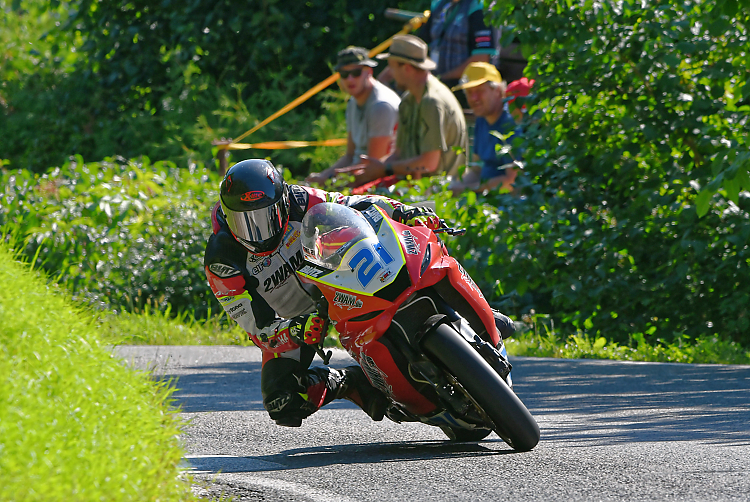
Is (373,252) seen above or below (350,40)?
above

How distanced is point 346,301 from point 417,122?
20.9 ft

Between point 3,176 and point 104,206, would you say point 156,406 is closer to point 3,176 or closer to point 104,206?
point 104,206

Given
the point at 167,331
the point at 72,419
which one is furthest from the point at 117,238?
the point at 72,419

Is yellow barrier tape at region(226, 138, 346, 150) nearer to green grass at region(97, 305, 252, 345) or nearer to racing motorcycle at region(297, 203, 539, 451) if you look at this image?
green grass at region(97, 305, 252, 345)

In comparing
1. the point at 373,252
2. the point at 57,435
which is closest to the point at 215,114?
the point at 373,252

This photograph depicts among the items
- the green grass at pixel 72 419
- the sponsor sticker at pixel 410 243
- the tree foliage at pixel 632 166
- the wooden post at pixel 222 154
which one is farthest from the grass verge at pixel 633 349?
the wooden post at pixel 222 154

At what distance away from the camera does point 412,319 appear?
447 centimetres

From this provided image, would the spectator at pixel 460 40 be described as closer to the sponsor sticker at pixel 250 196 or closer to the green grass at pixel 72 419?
the sponsor sticker at pixel 250 196

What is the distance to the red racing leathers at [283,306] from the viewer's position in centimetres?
492

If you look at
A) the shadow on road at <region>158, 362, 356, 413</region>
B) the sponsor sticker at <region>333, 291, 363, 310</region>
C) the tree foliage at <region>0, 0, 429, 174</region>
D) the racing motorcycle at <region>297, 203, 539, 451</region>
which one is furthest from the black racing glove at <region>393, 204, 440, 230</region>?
the tree foliage at <region>0, 0, 429, 174</region>

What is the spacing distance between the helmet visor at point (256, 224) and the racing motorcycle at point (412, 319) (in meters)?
0.29

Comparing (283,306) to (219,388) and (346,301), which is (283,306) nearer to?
(346,301)

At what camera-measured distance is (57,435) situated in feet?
9.86

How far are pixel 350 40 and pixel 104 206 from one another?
6.72 meters
